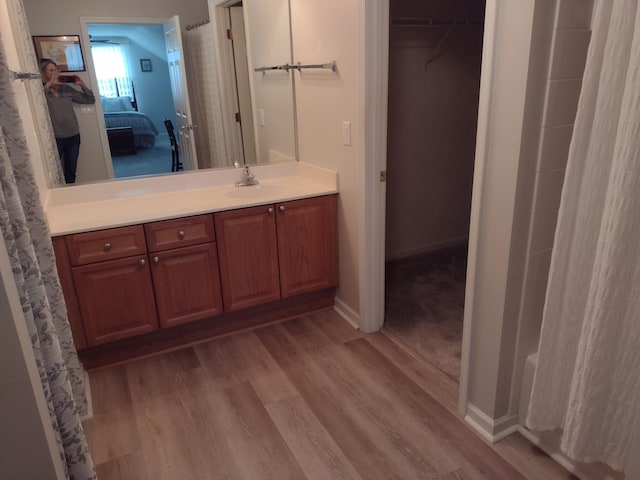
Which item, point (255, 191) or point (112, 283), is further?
point (255, 191)

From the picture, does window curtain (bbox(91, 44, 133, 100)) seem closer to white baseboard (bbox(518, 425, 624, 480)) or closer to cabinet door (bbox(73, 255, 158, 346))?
cabinet door (bbox(73, 255, 158, 346))

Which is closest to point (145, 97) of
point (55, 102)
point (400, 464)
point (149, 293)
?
point (55, 102)

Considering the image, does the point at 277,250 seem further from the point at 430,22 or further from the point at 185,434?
the point at 430,22

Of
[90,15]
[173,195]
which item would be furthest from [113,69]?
→ [173,195]

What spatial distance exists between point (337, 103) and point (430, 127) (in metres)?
1.29

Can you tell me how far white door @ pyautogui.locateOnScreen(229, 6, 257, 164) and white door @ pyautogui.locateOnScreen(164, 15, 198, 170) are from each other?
13.7 inches

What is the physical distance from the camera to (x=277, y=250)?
268 cm

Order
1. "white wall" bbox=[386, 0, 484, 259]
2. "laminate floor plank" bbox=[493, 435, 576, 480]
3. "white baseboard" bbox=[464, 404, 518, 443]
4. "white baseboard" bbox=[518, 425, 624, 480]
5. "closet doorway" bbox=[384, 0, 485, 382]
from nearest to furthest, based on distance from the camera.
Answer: "white baseboard" bbox=[518, 425, 624, 480] → "laminate floor plank" bbox=[493, 435, 576, 480] → "white baseboard" bbox=[464, 404, 518, 443] → "closet doorway" bbox=[384, 0, 485, 382] → "white wall" bbox=[386, 0, 484, 259]

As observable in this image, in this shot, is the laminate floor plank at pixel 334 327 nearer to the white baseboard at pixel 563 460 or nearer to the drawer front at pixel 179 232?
the drawer front at pixel 179 232

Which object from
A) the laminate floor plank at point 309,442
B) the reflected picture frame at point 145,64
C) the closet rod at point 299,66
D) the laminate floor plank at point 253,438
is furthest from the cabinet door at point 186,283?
the closet rod at point 299,66

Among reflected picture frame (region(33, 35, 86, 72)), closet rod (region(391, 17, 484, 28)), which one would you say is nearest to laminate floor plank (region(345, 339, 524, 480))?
reflected picture frame (region(33, 35, 86, 72))

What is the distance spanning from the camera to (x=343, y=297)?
2.92 metres

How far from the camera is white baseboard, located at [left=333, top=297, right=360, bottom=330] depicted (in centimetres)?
278

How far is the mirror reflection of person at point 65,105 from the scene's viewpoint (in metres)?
2.35
